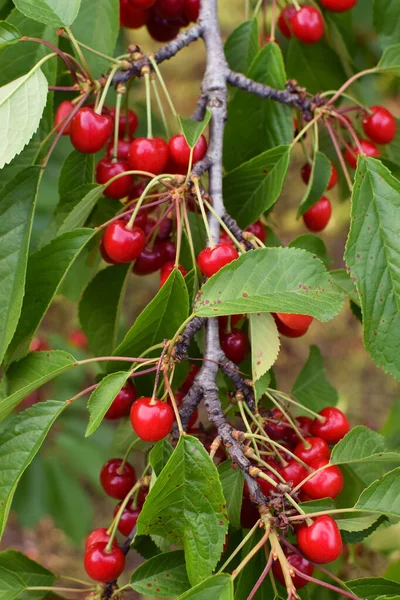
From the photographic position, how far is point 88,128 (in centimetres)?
120

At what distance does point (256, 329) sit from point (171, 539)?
0.35m

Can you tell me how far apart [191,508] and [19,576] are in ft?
1.16

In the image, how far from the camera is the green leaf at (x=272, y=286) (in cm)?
98

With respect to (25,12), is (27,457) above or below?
below

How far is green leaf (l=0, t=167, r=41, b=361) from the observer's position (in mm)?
1091

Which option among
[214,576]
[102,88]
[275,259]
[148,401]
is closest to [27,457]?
[148,401]

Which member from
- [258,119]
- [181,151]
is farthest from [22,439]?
[258,119]

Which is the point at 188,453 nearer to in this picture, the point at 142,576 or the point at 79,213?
the point at 142,576

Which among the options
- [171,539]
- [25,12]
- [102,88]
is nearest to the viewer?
[171,539]

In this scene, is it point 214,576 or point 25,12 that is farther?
point 25,12

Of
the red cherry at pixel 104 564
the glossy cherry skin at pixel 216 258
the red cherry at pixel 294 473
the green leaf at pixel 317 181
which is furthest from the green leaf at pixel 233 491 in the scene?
the green leaf at pixel 317 181

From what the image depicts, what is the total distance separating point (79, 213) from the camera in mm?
1198

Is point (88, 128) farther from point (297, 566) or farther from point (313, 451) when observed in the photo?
point (297, 566)

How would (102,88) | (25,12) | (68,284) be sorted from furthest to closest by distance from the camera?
(68,284)
(102,88)
(25,12)
